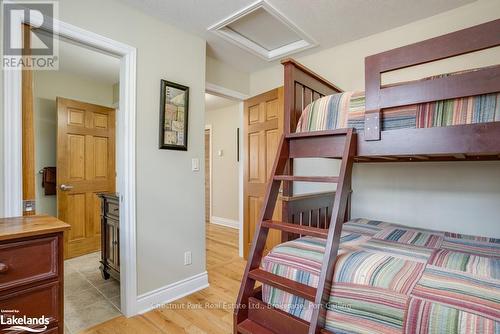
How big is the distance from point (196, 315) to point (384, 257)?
4.84 ft

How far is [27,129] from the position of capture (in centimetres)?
153

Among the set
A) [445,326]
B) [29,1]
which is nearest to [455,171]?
[445,326]

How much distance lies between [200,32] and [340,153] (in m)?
1.79

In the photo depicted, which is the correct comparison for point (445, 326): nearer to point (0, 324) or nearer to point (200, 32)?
point (0, 324)

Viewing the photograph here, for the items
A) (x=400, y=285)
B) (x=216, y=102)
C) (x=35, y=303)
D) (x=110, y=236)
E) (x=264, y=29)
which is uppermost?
(x=264, y=29)

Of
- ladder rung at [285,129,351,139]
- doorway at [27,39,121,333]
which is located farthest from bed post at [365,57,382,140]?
doorway at [27,39,121,333]

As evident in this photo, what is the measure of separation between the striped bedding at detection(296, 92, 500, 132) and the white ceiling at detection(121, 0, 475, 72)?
38.3 inches

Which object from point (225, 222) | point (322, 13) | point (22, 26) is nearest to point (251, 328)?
point (22, 26)

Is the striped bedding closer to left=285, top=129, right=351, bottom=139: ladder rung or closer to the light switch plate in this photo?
left=285, top=129, right=351, bottom=139: ladder rung

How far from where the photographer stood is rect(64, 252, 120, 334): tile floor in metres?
1.88

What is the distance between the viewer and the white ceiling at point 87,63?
8.82 feet

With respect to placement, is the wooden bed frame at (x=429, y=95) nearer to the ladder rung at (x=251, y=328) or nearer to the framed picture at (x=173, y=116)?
the ladder rung at (x=251, y=328)

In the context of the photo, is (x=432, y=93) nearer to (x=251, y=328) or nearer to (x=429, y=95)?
(x=429, y=95)

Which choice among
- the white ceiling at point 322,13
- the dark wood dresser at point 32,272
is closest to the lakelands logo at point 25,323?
the dark wood dresser at point 32,272
